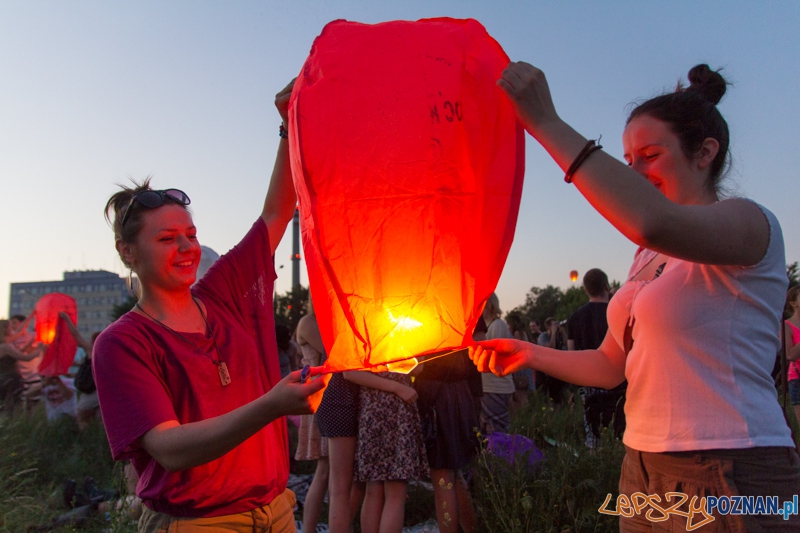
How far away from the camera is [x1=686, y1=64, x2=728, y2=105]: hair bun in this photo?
1813mm

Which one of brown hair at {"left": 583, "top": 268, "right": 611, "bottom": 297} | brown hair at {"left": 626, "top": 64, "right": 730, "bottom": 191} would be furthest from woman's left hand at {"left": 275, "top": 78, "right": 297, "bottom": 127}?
brown hair at {"left": 583, "top": 268, "right": 611, "bottom": 297}

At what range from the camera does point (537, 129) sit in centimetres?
144

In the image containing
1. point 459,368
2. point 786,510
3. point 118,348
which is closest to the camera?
point 786,510

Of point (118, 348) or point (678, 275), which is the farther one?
point (118, 348)

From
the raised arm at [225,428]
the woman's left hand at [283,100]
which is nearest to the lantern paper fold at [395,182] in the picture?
the raised arm at [225,428]

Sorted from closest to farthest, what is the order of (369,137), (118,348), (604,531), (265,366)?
(369,137) → (118,348) → (265,366) → (604,531)

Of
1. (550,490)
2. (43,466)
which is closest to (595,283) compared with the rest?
(550,490)

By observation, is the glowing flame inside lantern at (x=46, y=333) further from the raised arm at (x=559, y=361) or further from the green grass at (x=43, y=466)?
the raised arm at (x=559, y=361)

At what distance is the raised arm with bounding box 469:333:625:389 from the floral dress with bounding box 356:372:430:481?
6.85 feet

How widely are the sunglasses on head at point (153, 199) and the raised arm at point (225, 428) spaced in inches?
29.0

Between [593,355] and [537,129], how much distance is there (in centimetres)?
83

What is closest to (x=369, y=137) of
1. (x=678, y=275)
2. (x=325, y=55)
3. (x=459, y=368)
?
(x=325, y=55)

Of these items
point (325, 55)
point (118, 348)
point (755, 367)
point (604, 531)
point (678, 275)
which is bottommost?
point (604, 531)

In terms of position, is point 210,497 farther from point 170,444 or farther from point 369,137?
point 369,137
